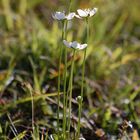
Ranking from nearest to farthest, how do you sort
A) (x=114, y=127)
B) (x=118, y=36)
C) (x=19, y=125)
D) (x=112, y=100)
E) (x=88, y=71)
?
(x=19, y=125), (x=114, y=127), (x=112, y=100), (x=88, y=71), (x=118, y=36)

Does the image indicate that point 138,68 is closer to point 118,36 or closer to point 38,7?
point 118,36

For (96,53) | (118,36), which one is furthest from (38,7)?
(96,53)

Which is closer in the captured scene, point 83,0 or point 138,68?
point 138,68

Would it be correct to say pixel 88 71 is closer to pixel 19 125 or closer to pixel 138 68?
pixel 138 68

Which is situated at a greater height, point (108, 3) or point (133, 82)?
point (108, 3)

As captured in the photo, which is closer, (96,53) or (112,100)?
(112,100)

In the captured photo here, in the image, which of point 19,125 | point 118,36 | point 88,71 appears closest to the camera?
point 19,125

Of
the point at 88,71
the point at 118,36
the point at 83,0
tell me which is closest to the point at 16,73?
the point at 88,71
